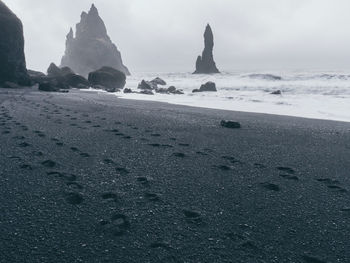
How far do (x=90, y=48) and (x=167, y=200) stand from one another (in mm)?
121156

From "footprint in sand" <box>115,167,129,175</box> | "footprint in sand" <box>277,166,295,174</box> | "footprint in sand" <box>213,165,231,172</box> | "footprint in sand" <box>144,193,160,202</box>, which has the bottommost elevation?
"footprint in sand" <box>144,193,160,202</box>

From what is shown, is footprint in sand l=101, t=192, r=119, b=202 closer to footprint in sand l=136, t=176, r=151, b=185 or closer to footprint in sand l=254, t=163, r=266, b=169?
footprint in sand l=136, t=176, r=151, b=185

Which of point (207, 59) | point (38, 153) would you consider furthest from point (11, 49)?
point (207, 59)

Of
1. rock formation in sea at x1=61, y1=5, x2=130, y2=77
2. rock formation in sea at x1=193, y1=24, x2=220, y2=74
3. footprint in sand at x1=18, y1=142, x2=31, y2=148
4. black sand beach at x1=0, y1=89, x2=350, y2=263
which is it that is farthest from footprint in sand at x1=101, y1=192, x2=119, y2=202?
rock formation in sea at x1=61, y1=5, x2=130, y2=77

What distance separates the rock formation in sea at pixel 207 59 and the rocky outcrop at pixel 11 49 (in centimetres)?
7589

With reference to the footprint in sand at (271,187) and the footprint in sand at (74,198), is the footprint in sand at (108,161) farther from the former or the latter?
the footprint in sand at (271,187)

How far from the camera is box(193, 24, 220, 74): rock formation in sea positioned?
337ft

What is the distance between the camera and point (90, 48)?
116 meters

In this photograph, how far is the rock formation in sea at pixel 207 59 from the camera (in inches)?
4043

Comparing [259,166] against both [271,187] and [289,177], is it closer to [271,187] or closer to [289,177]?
[289,177]

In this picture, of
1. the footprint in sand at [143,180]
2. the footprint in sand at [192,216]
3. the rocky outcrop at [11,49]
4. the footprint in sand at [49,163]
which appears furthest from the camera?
the rocky outcrop at [11,49]

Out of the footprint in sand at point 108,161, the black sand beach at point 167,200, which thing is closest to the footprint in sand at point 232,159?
the black sand beach at point 167,200

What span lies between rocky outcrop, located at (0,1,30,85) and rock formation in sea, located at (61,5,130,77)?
77.7 meters

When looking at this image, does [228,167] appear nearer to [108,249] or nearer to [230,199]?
[230,199]
